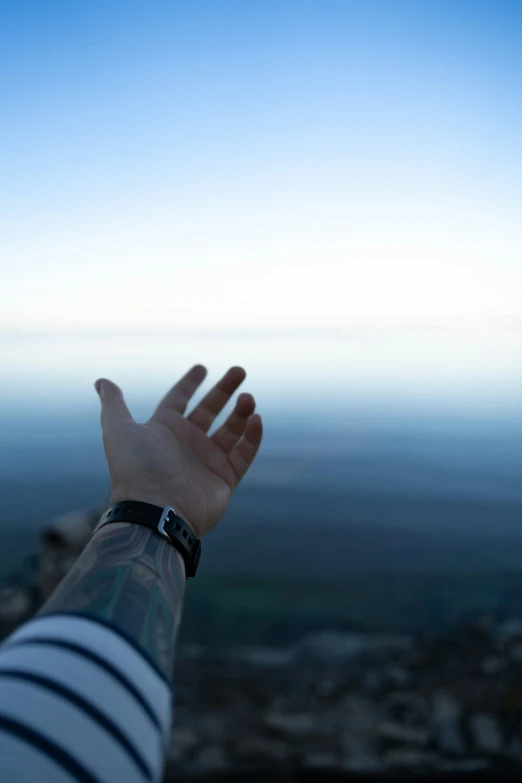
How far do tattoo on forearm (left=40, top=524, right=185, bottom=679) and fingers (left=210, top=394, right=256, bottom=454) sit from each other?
0.73 m

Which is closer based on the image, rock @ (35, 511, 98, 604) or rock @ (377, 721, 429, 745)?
rock @ (377, 721, 429, 745)

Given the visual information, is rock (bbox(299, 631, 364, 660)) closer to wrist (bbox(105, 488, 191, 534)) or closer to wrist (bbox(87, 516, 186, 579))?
wrist (bbox(105, 488, 191, 534))

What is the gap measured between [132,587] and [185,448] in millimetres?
808

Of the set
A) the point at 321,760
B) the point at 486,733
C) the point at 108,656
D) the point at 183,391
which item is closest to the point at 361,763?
the point at 321,760

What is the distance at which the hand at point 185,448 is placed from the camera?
1463mm

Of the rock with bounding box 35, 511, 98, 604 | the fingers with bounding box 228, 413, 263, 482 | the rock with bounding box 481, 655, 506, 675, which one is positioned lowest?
the rock with bounding box 481, 655, 506, 675

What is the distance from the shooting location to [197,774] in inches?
110

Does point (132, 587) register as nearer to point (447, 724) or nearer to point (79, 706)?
point (79, 706)

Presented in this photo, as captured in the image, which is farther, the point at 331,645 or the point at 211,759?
the point at 331,645

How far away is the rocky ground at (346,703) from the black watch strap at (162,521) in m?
2.26

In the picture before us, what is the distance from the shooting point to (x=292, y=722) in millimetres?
3537

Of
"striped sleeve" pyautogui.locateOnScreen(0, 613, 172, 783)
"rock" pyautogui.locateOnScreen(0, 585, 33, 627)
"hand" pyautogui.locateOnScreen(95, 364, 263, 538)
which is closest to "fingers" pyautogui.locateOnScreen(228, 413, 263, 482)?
"hand" pyautogui.locateOnScreen(95, 364, 263, 538)

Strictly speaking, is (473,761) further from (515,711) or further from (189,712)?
(189,712)

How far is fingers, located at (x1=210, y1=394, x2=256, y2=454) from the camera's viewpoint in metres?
1.91
